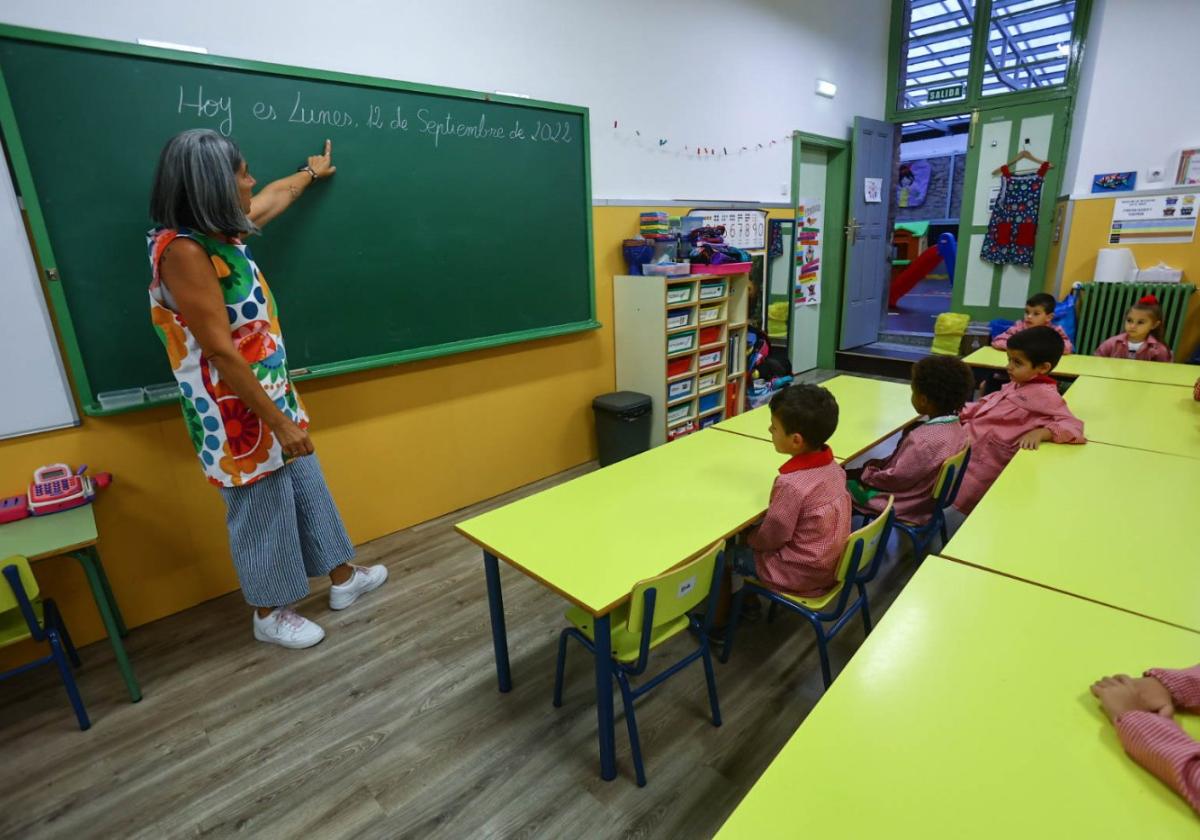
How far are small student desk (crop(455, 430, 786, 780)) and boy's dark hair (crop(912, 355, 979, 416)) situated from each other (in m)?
0.59

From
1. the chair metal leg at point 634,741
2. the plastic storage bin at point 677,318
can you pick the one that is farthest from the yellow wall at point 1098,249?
the chair metal leg at point 634,741

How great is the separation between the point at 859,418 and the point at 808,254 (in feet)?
11.9

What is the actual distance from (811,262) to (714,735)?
503cm

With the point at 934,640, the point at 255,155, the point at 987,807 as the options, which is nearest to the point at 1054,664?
the point at 934,640

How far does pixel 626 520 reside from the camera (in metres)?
1.80

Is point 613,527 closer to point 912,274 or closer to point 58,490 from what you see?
point 58,490

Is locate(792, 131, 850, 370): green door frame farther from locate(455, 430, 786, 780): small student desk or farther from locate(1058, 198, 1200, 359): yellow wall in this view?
locate(455, 430, 786, 780): small student desk

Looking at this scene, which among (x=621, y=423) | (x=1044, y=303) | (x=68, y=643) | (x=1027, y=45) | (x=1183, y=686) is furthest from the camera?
(x=1027, y=45)

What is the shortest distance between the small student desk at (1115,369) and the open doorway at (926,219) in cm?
501

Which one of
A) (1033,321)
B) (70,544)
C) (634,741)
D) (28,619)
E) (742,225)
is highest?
(742,225)

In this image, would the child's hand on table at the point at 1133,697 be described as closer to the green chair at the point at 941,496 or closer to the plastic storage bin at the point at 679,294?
the green chair at the point at 941,496

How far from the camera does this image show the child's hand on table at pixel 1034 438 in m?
2.23

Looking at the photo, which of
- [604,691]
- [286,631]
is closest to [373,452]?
[286,631]

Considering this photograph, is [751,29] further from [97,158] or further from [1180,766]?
[1180,766]
